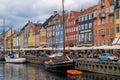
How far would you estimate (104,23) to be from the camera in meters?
71.4

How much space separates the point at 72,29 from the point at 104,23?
18619mm

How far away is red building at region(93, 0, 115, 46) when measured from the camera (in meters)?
68.4

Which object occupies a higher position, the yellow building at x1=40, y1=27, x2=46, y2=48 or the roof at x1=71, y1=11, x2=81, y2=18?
the roof at x1=71, y1=11, x2=81, y2=18

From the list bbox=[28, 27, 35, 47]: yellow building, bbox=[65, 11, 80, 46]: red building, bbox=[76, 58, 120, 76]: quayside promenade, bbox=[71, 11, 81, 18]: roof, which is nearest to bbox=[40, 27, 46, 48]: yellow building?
bbox=[28, 27, 35, 47]: yellow building

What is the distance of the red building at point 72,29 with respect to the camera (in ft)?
282

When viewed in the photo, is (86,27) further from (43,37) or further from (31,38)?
(31,38)

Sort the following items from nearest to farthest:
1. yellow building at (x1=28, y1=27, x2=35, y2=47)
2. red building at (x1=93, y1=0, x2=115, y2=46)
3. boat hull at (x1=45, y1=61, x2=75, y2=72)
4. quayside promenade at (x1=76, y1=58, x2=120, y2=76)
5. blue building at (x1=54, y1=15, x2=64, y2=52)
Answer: quayside promenade at (x1=76, y1=58, x2=120, y2=76) → boat hull at (x1=45, y1=61, x2=75, y2=72) → red building at (x1=93, y1=0, x2=115, y2=46) → blue building at (x1=54, y1=15, x2=64, y2=52) → yellow building at (x1=28, y1=27, x2=35, y2=47)

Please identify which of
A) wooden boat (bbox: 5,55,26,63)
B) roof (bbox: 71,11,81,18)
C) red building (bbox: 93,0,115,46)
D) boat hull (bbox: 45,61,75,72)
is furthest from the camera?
roof (bbox: 71,11,81,18)

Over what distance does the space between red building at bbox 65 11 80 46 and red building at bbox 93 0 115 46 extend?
11650mm

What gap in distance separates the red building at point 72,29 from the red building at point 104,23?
11.7 meters

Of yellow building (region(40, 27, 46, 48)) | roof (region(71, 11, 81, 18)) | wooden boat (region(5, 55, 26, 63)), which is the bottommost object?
wooden boat (region(5, 55, 26, 63))

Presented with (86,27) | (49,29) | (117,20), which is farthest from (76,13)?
(117,20)

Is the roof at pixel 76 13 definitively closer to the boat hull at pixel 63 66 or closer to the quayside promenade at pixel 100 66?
the quayside promenade at pixel 100 66

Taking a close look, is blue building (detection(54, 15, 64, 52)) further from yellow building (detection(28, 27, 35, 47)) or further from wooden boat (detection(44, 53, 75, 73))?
wooden boat (detection(44, 53, 75, 73))
